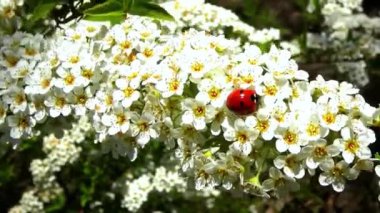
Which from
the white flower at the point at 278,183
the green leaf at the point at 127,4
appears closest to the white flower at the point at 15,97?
the green leaf at the point at 127,4

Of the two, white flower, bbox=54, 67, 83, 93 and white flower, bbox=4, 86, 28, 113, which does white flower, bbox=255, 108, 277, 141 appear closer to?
white flower, bbox=54, 67, 83, 93

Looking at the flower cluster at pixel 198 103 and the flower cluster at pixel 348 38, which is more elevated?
the flower cluster at pixel 198 103

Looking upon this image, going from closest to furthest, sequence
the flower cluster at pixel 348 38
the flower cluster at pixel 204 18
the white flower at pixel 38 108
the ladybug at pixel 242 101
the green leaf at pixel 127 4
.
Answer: the ladybug at pixel 242 101 < the white flower at pixel 38 108 < the green leaf at pixel 127 4 < the flower cluster at pixel 204 18 < the flower cluster at pixel 348 38

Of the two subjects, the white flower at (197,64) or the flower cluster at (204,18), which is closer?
the white flower at (197,64)

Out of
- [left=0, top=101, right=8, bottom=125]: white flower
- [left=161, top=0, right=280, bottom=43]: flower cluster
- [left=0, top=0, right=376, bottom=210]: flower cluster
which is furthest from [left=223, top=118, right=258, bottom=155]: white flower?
[left=161, top=0, right=280, bottom=43]: flower cluster

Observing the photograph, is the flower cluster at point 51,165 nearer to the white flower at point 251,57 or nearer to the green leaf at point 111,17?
the green leaf at point 111,17

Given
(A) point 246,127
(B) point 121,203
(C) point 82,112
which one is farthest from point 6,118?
(B) point 121,203
